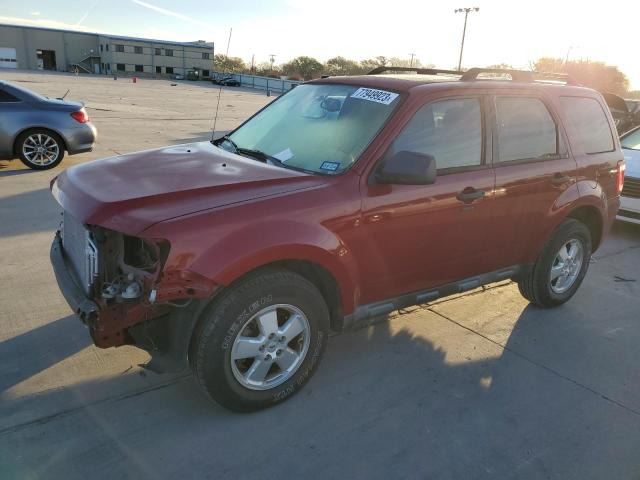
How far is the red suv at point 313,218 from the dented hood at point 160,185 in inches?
0.5

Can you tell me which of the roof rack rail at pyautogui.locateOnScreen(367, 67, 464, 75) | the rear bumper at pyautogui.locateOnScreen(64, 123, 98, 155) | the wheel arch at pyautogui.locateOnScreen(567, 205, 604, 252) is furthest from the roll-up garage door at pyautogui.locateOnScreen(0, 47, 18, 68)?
the wheel arch at pyautogui.locateOnScreen(567, 205, 604, 252)

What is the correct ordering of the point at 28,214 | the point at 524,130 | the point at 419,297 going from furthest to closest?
the point at 28,214
the point at 524,130
the point at 419,297

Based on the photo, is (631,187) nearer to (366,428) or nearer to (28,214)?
(366,428)

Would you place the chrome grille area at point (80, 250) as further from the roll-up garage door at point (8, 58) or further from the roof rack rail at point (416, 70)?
the roll-up garage door at point (8, 58)

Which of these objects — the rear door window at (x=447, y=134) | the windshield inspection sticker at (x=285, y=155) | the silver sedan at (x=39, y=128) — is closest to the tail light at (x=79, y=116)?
the silver sedan at (x=39, y=128)

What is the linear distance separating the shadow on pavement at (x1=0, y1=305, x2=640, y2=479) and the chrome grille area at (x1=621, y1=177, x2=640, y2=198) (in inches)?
167

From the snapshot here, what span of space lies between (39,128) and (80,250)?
6.60m

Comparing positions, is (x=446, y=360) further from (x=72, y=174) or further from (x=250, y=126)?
(x=72, y=174)

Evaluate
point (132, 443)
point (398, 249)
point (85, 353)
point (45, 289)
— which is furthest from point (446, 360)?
point (45, 289)

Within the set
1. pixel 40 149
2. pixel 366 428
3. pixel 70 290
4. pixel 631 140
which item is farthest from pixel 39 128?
pixel 631 140

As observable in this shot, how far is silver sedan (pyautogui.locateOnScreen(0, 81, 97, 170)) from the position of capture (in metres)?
8.16

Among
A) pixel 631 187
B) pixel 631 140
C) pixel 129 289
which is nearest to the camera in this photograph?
pixel 129 289

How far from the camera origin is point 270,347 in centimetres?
295

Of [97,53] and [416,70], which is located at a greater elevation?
[97,53]
